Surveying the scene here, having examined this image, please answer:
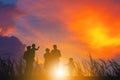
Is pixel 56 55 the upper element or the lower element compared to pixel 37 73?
upper

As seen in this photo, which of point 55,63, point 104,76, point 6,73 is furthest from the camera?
point 55,63

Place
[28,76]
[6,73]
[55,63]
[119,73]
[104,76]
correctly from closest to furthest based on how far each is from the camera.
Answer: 1. [119,73]
2. [104,76]
3. [6,73]
4. [28,76]
5. [55,63]

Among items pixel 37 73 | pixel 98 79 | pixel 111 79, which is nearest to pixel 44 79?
pixel 37 73

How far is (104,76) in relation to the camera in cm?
1039

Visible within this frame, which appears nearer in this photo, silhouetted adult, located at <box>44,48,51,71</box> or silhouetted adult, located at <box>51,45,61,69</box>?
silhouetted adult, located at <box>44,48,51,71</box>

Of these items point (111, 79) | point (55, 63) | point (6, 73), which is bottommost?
point (111, 79)

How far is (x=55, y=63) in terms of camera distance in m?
21.0

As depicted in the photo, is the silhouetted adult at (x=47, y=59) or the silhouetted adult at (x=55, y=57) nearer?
the silhouetted adult at (x=47, y=59)

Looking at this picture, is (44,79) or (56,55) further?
(56,55)

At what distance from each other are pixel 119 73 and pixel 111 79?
285 millimetres

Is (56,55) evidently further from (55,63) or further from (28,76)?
(28,76)

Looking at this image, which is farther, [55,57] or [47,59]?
[47,59]

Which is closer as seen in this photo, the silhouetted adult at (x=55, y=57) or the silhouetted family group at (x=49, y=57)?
the silhouetted family group at (x=49, y=57)

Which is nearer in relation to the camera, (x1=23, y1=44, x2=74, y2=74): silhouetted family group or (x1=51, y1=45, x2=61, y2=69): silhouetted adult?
(x1=23, y1=44, x2=74, y2=74): silhouetted family group
